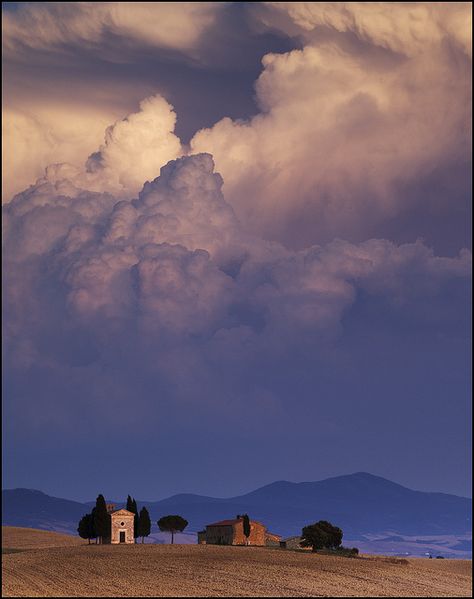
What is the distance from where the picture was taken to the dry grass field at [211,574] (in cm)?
8912

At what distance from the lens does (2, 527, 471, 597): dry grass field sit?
292 ft

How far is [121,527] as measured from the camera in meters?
147

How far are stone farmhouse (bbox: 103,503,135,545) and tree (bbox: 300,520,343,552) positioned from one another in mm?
24706

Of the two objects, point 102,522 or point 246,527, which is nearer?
point 102,522

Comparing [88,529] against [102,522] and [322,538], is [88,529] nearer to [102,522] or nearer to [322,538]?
[102,522]

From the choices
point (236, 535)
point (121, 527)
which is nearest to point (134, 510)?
point (121, 527)

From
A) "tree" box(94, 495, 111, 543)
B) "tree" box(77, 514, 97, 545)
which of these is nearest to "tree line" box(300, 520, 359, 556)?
"tree" box(94, 495, 111, 543)

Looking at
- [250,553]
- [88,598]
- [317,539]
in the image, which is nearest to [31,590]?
[88,598]

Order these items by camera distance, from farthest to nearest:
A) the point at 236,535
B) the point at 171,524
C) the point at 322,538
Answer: the point at 171,524
the point at 236,535
the point at 322,538

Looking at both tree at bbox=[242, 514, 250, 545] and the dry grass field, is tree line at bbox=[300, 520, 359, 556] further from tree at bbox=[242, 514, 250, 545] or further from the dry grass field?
tree at bbox=[242, 514, 250, 545]

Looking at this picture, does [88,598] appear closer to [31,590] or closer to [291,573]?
[31,590]

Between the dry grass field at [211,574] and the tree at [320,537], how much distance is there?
23.0 ft

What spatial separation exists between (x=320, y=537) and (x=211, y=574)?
38.5 m

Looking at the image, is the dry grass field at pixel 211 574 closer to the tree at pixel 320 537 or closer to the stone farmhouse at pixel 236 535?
the tree at pixel 320 537
